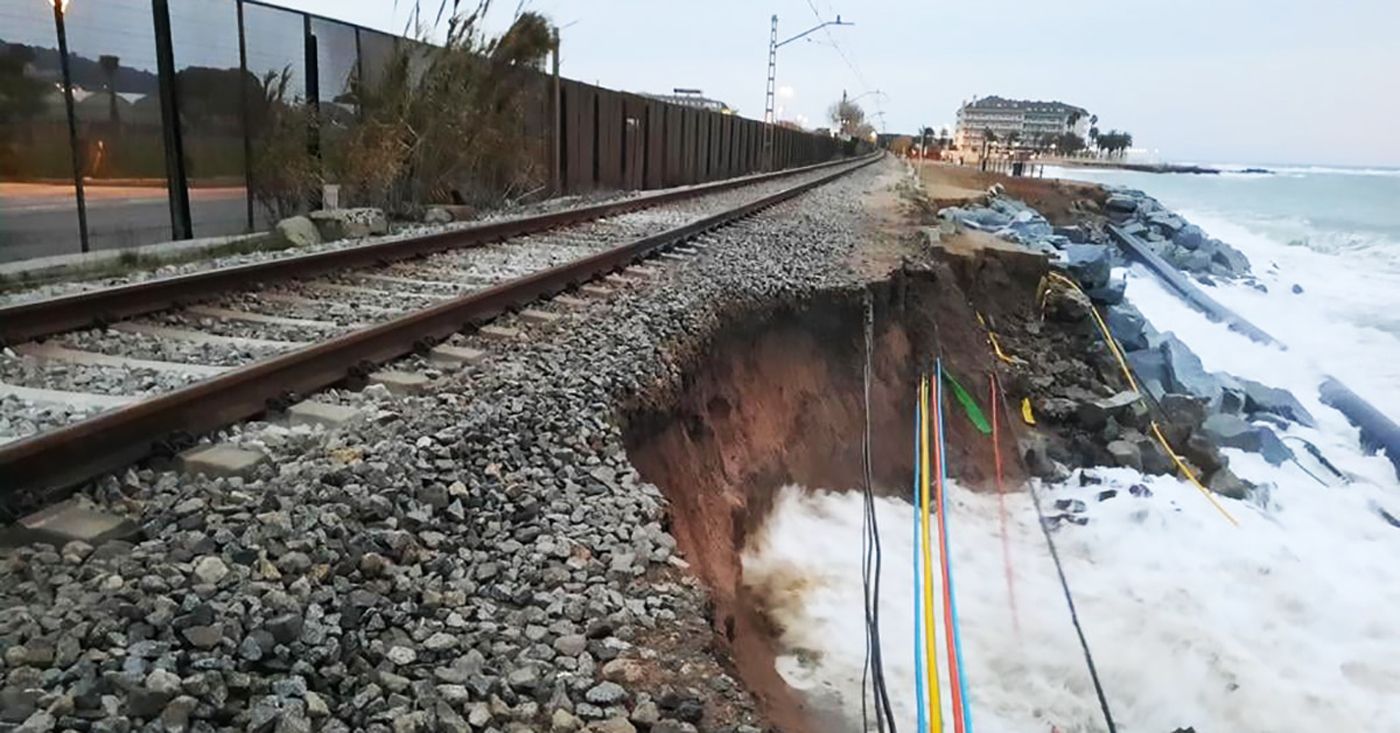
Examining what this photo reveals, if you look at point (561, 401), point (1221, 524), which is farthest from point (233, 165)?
point (1221, 524)

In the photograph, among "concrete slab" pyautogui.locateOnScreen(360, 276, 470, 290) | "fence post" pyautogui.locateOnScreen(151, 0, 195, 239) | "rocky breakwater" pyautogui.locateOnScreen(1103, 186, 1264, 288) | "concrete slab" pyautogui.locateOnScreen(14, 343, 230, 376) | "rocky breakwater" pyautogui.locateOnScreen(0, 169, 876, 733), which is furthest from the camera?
"rocky breakwater" pyautogui.locateOnScreen(1103, 186, 1264, 288)

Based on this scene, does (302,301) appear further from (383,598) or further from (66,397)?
(383,598)

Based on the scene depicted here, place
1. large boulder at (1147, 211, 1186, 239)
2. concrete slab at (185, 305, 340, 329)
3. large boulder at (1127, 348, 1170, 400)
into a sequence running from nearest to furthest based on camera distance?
1. concrete slab at (185, 305, 340, 329)
2. large boulder at (1127, 348, 1170, 400)
3. large boulder at (1147, 211, 1186, 239)

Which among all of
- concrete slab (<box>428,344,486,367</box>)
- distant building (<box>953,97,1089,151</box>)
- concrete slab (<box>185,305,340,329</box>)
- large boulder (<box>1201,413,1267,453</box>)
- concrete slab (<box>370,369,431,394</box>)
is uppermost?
distant building (<box>953,97,1089,151</box>)

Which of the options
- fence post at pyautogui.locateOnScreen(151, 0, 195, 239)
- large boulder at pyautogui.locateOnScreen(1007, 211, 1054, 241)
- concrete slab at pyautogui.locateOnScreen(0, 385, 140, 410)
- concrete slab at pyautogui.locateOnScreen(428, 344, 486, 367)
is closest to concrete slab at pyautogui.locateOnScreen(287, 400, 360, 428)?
concrete slab at pyautogui.locateOnScreen(0, 385, 140, 410)

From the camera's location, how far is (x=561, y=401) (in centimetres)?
446

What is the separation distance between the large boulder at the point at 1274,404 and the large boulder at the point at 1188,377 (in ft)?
1.99

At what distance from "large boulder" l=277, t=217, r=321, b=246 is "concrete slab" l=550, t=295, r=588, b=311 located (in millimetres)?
3781

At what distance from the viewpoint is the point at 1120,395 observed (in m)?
10.7

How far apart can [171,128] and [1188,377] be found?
1308 centimetres

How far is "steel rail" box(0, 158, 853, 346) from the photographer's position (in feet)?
15.4

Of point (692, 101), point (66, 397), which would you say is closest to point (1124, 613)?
point (66, 397)

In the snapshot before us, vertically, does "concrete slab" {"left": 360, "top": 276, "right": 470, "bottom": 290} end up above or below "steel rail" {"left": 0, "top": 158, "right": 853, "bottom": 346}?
below

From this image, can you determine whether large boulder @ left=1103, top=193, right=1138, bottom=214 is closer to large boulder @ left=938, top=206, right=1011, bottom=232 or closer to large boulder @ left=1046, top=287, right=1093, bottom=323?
large boulder @ left=938, top=206, right=1011, bottom=232
